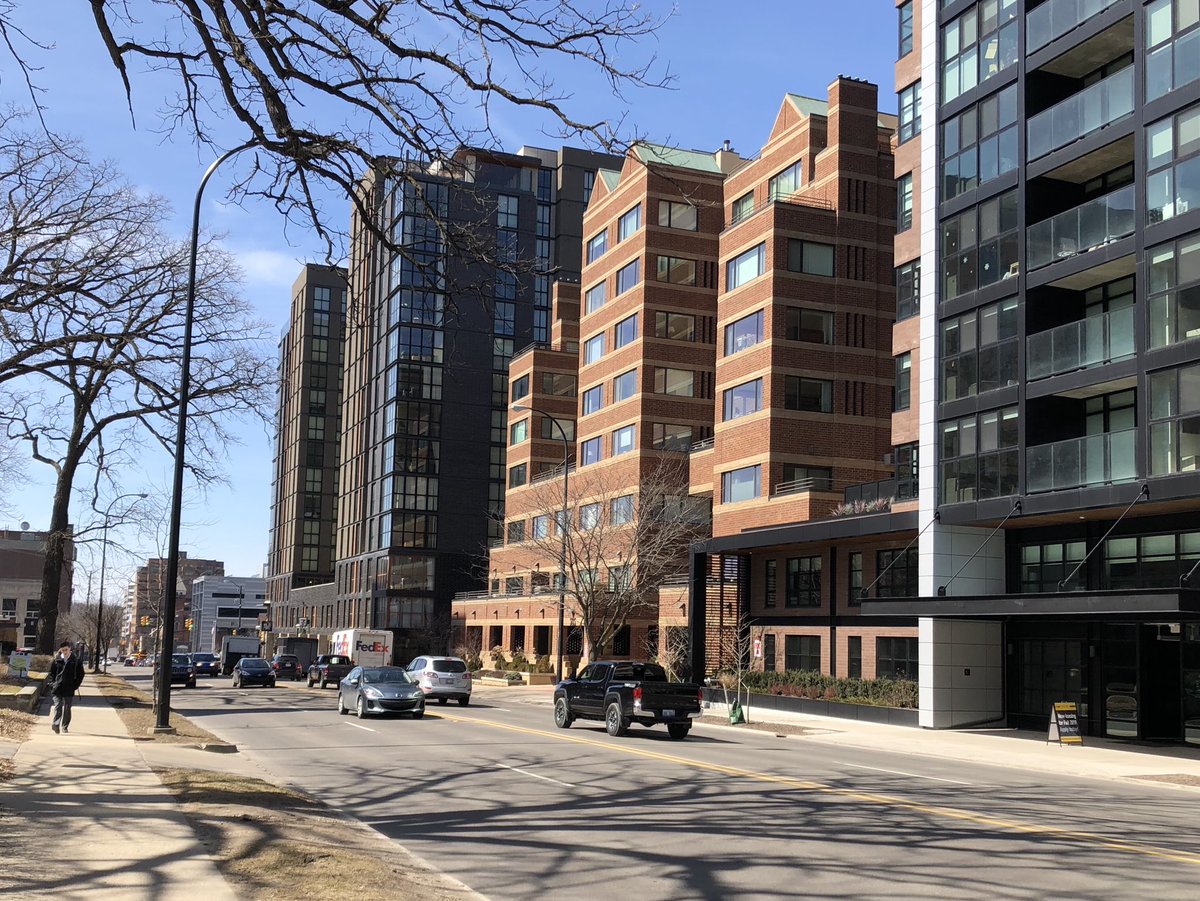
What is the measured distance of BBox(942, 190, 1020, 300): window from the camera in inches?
1296

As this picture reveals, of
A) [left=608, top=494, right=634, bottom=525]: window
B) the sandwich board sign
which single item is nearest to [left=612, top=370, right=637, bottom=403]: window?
[left=608, top=494, right=634, bottom=525]: window

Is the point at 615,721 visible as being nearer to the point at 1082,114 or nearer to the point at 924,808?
the point at 924,808

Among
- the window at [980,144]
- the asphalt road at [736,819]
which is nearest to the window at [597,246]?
the window at [980,144]

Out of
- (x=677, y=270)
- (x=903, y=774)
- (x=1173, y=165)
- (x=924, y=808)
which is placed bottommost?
(x=903, y=774)

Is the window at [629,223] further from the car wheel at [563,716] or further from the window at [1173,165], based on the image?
the car wheel at [563,716]

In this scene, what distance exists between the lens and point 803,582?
1775 inches

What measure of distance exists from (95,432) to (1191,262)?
108 feet

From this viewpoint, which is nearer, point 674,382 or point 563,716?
point 563,716

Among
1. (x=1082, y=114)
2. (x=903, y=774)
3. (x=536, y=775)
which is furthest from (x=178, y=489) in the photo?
(x=1082, y=114)

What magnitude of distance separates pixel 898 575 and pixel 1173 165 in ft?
54.8

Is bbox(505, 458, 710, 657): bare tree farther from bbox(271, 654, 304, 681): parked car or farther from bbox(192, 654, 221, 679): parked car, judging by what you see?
bbox(192, 654, 221, 679): parked car

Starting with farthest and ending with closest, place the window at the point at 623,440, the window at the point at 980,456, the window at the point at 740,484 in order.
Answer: the window at the point at 623,440
the window at the point at 740,484
the window at the point at 980,456

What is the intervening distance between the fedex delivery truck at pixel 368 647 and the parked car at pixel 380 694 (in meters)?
27.0

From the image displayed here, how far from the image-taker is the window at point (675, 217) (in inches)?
2411
